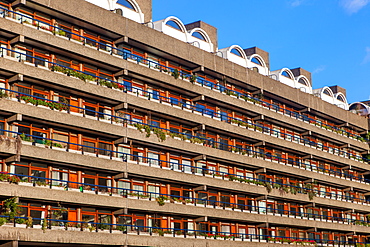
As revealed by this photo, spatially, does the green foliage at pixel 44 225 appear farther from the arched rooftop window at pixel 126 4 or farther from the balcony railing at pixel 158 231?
the arched rooftop window at pixel 126 4

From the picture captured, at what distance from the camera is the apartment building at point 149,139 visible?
43.3m

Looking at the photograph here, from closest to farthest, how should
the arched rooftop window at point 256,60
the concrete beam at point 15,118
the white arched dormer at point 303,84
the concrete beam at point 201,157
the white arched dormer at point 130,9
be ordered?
the concrete beam at point 15,118, the white arched dormer at point 130,9, the concrete beam at point 201,157, the arched rooftop window at point 256,60, the white arched dormer at point 303,84

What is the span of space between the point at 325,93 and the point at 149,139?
3971 cm

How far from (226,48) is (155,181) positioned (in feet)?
67.1

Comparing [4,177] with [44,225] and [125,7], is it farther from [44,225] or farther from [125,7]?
[125,7]

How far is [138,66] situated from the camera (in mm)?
52312

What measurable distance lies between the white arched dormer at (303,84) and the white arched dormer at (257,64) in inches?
292

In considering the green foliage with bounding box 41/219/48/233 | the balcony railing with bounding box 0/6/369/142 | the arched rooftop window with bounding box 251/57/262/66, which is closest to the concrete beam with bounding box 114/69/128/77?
the balcony railing with bounding box 0/6/369/142

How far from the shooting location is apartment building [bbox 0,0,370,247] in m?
43.3

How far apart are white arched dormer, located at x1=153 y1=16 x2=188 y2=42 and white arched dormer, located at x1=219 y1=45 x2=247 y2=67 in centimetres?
693

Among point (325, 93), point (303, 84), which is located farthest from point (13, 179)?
point (325, 93)

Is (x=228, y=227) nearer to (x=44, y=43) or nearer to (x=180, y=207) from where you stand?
(x=180, y=207)

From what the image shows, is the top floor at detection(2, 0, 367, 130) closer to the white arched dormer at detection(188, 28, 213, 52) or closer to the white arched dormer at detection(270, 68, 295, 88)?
the white arched dormer at detection(270, 68, 295, 88)

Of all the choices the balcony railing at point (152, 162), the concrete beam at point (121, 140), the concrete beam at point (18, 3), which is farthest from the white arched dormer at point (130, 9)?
the balcony railing at point (152, 162)
